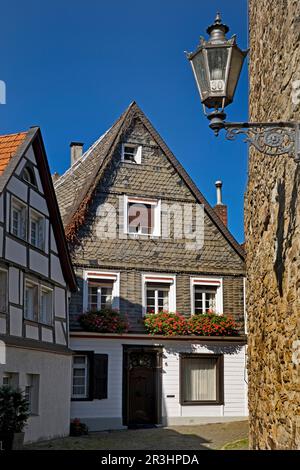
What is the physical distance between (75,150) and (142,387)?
33.2 ft

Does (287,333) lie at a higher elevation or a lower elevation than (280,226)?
lower

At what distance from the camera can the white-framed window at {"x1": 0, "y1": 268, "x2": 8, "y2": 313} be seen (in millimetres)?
14875

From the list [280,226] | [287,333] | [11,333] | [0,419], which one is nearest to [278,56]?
[280,226]

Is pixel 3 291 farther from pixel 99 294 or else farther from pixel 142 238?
pixel 142 238

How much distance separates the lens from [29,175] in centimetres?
1709

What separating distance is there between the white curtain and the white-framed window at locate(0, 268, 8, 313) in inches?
308

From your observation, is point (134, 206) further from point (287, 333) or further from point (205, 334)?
point (287, 333)

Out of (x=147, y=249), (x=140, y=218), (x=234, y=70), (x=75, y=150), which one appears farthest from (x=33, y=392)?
(x=75, y=150)

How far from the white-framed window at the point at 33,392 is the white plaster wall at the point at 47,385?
94 millimetres

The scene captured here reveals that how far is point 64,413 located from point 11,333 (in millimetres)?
3826

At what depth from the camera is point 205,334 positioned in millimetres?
21078

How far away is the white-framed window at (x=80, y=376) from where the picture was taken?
19891 mm

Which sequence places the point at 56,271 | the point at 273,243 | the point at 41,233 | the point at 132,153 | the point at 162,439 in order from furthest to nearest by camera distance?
the point at 132,153
the point at 56,271
the point at 41,233
the point at 162,439
the point at 273,243

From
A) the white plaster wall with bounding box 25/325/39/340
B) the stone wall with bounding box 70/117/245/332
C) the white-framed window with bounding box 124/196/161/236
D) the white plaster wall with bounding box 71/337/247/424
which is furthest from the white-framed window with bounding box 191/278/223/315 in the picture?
the white plaster wall with bounding box 25/325/39/340
